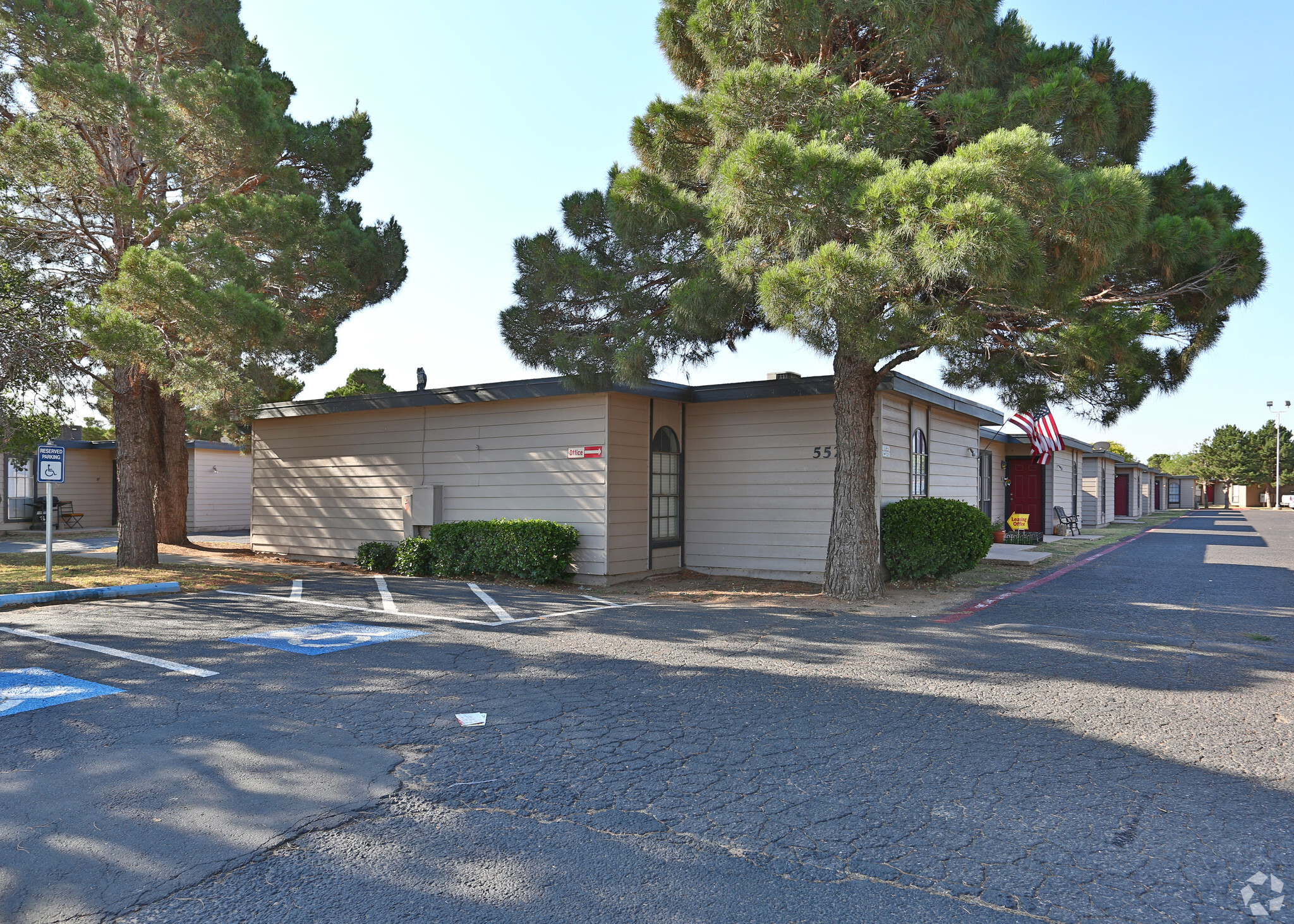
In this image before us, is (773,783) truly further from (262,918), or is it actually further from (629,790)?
(262,918)

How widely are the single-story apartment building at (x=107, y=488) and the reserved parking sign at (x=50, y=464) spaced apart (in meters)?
13.3

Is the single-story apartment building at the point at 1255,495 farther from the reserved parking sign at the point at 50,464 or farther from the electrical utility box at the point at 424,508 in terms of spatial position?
the reserved parking sign at the point at 50,464

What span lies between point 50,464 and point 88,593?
1.81 metres

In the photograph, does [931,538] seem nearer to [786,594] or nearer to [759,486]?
[786,594]

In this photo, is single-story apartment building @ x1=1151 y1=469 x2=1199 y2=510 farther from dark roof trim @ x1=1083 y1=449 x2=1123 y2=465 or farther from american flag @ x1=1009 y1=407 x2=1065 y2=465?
american flag @ x1=1009 y1=407 x2=1065 y2=465

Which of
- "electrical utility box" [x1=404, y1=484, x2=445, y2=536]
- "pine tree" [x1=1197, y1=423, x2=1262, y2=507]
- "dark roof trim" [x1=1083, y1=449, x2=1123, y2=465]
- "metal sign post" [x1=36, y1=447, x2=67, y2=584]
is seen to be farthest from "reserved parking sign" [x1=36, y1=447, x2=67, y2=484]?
"pine tree" [x1=1197, y1=423, x2=1262, y2=507]

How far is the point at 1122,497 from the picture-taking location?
4056 centimetres

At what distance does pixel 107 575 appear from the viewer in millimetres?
11805

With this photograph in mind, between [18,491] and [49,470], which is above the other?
[49,470]

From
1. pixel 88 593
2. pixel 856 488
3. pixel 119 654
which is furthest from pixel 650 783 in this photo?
pixel 88 593

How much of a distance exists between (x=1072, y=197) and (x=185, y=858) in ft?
27.4

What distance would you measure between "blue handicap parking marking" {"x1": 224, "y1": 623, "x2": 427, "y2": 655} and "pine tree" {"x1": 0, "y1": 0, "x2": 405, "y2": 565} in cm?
427

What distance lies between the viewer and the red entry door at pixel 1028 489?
24.8 metres

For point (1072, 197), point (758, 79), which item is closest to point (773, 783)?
point (1072, 197)
